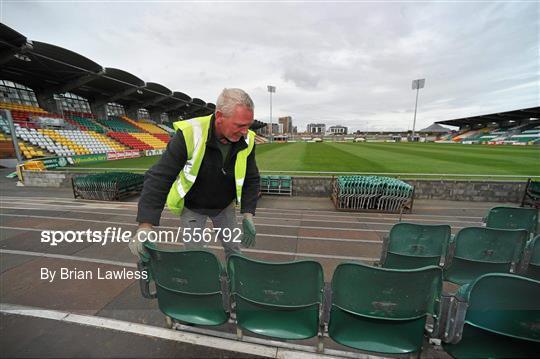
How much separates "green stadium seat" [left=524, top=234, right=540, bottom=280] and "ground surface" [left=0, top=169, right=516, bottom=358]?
139 cm

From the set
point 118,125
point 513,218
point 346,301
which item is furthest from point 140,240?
point 118,125

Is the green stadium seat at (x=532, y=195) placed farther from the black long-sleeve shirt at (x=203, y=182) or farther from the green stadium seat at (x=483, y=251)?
the black long-sleeve shirt at (x=203, y=182)

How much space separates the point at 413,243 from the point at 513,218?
7.10 feet

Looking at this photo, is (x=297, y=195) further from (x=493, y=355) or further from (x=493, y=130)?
(x=493, y=130)

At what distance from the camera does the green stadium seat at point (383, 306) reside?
1.50m

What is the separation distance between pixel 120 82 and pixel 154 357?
1357 inches

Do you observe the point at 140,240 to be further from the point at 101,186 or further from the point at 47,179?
the point at 47,179

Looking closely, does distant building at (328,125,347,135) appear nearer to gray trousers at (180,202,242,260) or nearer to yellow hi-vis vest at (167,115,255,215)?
gray trousers at (180,202,242,260)

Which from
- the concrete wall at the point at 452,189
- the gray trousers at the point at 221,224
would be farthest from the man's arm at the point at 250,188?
the concrete wall at the point at 452,189

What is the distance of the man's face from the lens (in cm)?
192

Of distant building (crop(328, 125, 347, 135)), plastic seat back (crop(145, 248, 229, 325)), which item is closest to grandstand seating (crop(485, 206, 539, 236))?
plastic seat back (crop(145, 248, 229, 325))

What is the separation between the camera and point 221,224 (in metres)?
2.63

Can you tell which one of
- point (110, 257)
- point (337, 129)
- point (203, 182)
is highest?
point (337, 129)

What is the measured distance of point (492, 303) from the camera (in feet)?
4.88
